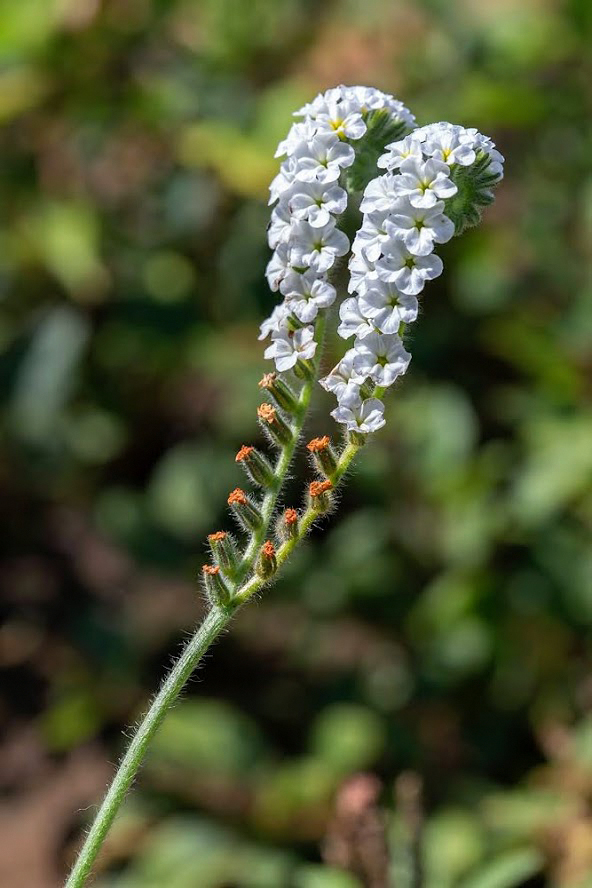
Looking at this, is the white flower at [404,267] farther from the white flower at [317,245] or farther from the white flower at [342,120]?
the white flower at [342,120]

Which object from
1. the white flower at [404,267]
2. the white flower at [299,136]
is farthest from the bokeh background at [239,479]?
the white flower at [299,136]

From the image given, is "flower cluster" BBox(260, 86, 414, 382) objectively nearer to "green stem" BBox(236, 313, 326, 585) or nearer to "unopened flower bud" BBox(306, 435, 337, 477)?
"green stem" BBox(236, 313, 326, 585)

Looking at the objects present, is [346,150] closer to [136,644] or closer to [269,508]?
[269,508]

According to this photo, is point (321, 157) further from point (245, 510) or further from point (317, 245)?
point (245, 510)

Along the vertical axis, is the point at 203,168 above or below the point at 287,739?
above

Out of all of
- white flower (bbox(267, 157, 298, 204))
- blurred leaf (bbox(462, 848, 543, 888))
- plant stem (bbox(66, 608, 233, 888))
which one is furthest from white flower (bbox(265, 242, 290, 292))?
blurred leaf (bbox(462, 848, 543, 888))

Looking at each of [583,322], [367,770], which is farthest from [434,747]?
[583,322]
